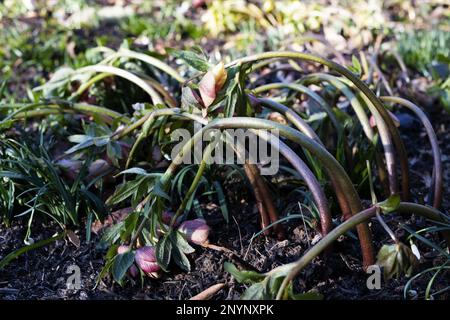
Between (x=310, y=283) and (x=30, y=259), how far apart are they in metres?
0.84

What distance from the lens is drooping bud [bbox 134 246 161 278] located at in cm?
163

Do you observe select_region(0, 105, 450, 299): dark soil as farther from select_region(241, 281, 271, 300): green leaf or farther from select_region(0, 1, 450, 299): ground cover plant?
select_region(241, 281, 271, 300): green leaf

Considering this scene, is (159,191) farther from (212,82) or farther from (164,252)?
(212,82)

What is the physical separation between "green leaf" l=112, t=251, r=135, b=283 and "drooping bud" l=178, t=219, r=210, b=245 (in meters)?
0.17

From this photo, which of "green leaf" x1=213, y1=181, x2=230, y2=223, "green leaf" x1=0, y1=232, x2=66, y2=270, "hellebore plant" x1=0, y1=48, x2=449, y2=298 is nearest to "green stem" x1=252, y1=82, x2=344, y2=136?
"hellebore plant" x1=0, y1=48, x2=449, y2=298

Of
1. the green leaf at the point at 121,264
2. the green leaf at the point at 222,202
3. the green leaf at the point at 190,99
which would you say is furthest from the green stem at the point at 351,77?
the green leaf at the point at 121,264

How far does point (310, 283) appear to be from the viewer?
161 centimetres

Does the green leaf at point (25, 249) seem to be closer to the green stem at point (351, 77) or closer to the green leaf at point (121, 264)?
the green leaf at point (121, 264)

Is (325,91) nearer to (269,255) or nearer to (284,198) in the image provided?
(284,198)

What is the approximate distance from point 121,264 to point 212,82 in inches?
20.6

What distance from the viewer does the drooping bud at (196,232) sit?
68.2 inches

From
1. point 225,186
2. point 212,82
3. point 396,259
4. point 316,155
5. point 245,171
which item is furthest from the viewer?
point 225,186

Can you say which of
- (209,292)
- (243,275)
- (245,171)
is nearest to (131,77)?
(245,171)

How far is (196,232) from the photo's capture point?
5.70 feet
